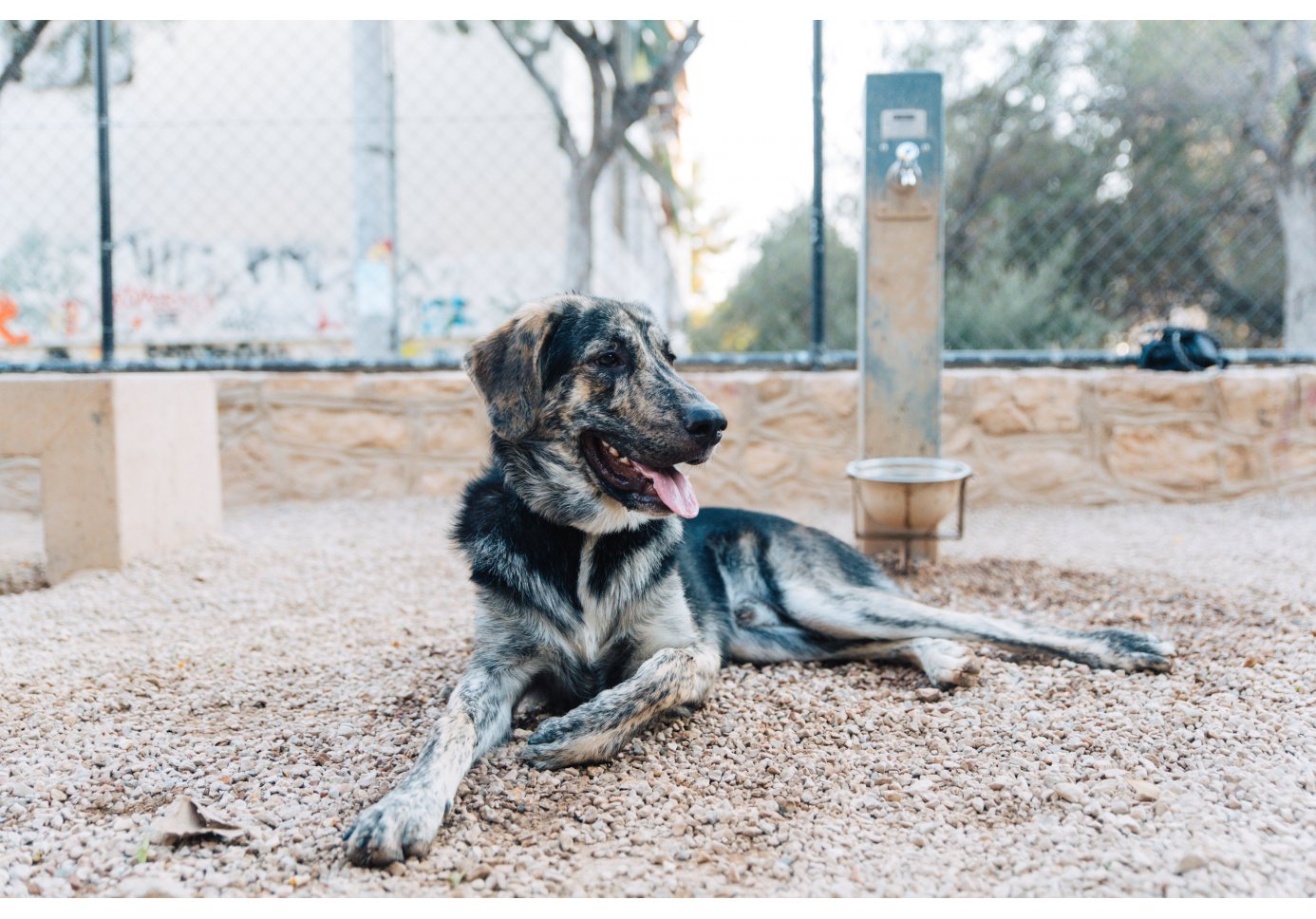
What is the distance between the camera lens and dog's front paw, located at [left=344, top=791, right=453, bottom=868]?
1845 mm

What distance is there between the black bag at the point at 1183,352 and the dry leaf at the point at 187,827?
17.6ft

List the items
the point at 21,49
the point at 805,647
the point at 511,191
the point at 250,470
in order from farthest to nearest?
the point at 511,191 → the point at 21,49 → the point at 250,470 → the point at 805,647

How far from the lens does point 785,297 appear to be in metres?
7.71

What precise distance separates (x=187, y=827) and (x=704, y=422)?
1.49 metres

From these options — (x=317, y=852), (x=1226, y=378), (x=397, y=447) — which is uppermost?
(x=1226, y=378)

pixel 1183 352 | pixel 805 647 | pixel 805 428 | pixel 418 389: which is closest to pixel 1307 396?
pixel 1183 352

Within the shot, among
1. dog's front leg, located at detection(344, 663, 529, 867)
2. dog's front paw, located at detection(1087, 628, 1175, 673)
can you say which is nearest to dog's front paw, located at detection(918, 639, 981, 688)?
dog's front paw, located at detection(1087, 628, 1175, 673)

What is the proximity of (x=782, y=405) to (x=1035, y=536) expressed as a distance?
158 cm

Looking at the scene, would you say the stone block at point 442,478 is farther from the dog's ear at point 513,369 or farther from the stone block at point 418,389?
the dog's ear at point 513,369

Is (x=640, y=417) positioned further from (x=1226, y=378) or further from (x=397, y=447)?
(x=1226, y=378)

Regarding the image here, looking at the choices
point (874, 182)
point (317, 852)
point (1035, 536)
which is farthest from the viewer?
point (1035, 536)

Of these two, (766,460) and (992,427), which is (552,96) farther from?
(992,427)

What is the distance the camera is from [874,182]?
13.9 feet

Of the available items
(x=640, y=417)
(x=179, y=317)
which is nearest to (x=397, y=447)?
(x=640, y=417)
